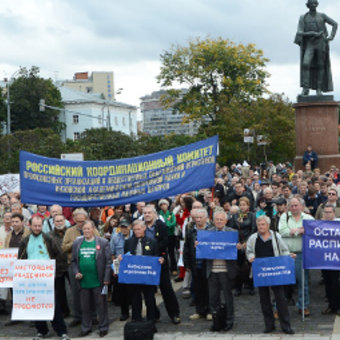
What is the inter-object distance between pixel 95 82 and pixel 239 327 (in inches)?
5257

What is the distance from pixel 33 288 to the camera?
10352 millimetres

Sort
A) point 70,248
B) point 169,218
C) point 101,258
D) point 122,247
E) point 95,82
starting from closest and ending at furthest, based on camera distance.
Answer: point 101,258 → point 70,248 → point 122,247 → point 169,218 → point 95,82

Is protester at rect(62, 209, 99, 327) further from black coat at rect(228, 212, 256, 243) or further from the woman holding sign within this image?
the woman holding sign

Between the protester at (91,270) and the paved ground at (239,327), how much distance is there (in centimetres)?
33

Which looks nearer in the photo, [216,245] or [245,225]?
[216,245]

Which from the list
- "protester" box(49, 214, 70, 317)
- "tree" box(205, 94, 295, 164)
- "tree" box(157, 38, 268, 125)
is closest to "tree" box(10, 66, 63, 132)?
"tree" box(157, 38, 268, 125)

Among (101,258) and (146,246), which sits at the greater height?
(146,246)

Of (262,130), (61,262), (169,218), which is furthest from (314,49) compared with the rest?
(262,130)

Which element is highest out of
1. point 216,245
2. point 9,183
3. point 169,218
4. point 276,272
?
point 9,183

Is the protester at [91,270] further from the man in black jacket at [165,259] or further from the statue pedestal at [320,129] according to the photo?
A: the statue pedestal at [320,129]

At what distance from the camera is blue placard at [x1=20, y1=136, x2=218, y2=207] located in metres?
11.8

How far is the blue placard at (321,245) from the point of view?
10312 millimetres

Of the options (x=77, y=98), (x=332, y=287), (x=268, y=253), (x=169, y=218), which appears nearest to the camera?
(x=268, y=253)

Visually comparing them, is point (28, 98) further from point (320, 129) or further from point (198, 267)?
point (198, 267)
